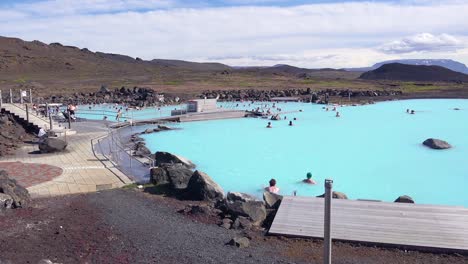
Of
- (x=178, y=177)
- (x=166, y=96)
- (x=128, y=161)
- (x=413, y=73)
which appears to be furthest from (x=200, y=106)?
(x=413, y=73)

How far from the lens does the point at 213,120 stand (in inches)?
1134

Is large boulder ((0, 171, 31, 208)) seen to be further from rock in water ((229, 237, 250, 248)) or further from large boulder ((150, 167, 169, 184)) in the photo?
rock in water ((229, 237, 250, 248))

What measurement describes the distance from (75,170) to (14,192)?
118 inches

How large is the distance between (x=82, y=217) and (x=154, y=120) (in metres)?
18.0

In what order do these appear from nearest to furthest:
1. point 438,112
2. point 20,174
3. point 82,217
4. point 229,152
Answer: point 82,217 → point 20,174 → point 229,152 → point 438,112

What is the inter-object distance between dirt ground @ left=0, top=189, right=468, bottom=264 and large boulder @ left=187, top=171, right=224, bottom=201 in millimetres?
953

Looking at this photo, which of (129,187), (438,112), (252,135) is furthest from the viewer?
(438,112)

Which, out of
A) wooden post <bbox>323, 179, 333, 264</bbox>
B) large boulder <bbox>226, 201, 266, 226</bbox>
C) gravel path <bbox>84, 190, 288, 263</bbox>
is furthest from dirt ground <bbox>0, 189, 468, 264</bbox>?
wooden post <bbox>323, 179, 333, 264</bbox>

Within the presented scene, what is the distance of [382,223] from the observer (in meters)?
8.02

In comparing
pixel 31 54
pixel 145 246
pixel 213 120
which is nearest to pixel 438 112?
pixel 213 120

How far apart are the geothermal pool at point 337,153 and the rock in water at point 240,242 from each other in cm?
582

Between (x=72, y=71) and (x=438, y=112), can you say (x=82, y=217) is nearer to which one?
(x=438, y=112)

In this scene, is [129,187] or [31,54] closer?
[129,187]

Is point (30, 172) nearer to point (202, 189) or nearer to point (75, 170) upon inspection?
point (75, 170)
